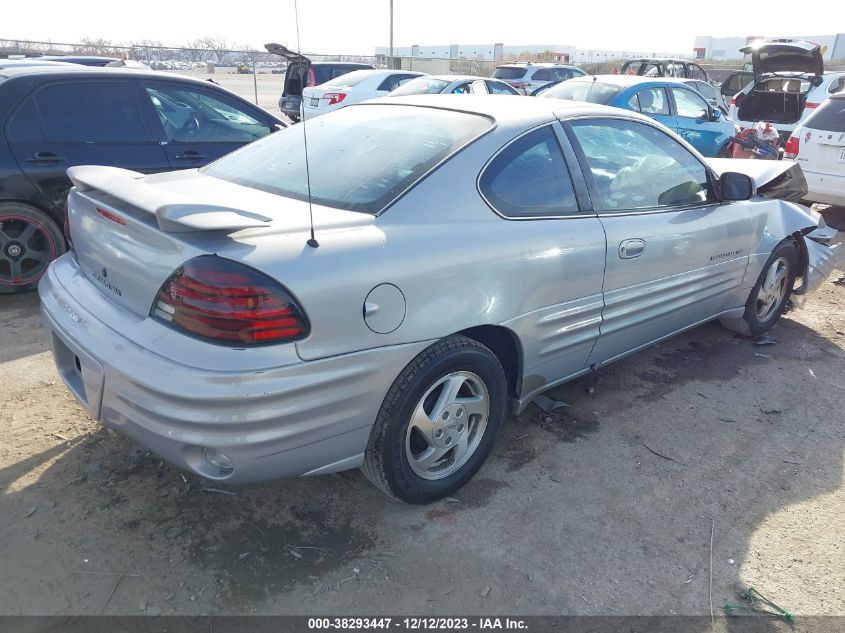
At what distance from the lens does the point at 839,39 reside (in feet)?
220

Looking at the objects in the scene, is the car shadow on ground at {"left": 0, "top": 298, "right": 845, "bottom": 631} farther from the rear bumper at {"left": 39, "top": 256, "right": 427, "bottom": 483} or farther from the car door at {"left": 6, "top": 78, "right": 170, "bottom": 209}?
the car door at {"left": 6, "top": 78, "right": 170, "bottom": 209}

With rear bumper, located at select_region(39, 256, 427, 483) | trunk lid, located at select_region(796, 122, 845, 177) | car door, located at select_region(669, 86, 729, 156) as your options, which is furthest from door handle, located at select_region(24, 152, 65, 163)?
car door, located at select_region(669, 86, 729, 156)

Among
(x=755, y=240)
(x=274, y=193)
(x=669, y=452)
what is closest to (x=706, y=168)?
(x=755, y=240)

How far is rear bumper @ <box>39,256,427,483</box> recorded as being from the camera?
6.86ft

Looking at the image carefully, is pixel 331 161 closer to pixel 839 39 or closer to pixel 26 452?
pixel 26 452

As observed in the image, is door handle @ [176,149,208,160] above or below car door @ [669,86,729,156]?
above

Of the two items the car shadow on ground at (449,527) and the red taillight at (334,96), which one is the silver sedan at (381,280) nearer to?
the car shadow on ground at (449,527)

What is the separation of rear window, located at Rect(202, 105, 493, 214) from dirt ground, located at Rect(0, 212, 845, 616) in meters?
1.29

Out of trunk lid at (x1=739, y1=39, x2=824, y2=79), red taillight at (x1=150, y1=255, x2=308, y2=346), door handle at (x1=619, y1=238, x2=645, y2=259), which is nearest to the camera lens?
red taillight at (x1=150, y1=255, x2=308, y2=346)

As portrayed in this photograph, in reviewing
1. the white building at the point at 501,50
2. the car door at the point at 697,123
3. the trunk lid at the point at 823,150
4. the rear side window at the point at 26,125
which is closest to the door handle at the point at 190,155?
the rear side window at the point at 26,125

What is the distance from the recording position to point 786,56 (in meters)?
10.6

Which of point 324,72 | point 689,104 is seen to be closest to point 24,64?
point 689,104

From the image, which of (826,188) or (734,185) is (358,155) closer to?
(734,185)

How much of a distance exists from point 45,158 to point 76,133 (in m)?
0.31
